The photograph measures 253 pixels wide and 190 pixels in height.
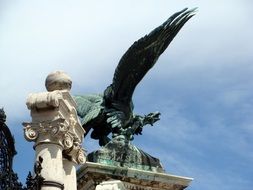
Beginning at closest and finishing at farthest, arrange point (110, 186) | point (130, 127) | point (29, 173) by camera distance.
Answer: point (29, 173) → point (110, 186) → point (130, 127)

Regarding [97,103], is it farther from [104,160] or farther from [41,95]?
[41,95]

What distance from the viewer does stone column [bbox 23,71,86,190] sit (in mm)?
9492

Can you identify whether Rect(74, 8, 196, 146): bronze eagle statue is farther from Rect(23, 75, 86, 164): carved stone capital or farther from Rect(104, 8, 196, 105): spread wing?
Rect(23, 75, 86, 164): carved stone capital

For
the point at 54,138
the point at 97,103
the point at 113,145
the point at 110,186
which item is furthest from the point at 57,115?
the point at 97,103

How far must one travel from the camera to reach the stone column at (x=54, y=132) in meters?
9.49

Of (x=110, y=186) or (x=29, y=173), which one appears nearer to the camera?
(x=29, y=173)

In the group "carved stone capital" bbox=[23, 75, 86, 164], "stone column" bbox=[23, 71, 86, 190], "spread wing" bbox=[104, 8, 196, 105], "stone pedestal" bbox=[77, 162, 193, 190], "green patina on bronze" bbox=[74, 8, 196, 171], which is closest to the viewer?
"stone column" bbox=[23, 71, 86, 190]

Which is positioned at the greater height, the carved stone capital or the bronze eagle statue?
the bronze eagle statue

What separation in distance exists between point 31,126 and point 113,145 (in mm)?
6175

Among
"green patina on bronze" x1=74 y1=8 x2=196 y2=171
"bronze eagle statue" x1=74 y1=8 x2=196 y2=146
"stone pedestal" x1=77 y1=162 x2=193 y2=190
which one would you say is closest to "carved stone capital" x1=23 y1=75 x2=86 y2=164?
"stone pedestal" x1=77 y1=162 x2=193 y2=190

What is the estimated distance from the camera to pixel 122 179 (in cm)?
1495

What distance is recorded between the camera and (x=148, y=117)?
16.7 metres

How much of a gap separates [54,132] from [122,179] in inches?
218

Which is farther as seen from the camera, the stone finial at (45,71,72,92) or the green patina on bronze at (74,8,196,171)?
the green patina on bronze at (74,8,196,171)
